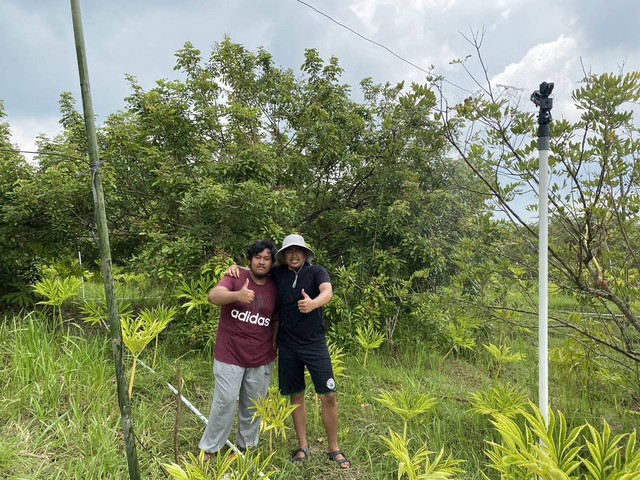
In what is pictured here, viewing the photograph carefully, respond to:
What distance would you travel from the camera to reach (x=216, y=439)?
2.80 meters

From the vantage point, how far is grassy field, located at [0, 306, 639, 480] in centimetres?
271

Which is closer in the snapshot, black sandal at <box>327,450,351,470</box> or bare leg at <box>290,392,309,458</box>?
black sandal at <box>327,450,351,470</box>

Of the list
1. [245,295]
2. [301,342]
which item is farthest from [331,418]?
[245,295]

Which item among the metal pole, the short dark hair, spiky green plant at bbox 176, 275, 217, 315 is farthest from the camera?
spiky green plant at bbox 176, 275, 217, 315

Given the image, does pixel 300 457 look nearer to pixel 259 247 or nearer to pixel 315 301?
pixel 315 301

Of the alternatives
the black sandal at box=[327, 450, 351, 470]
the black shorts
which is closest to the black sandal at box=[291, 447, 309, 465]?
the black sandal at box=[327, 450, 351, 470]

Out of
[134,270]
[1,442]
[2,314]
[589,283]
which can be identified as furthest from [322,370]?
[2,314]

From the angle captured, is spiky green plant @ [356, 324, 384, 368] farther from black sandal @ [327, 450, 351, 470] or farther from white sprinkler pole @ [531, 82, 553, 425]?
white sprinkler pole @ [531, 82, 553, 425]

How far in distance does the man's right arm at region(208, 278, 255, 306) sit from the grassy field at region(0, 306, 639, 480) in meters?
0.86

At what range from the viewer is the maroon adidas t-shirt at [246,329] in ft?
9.32

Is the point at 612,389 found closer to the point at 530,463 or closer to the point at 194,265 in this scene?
the point at 530,463

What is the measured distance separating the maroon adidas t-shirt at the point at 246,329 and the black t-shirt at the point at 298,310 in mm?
95

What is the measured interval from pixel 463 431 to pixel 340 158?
3693 mm

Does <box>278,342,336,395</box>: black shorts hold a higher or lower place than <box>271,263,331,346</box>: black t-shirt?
lower
